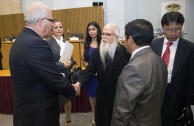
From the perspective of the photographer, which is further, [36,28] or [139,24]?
[36,28]

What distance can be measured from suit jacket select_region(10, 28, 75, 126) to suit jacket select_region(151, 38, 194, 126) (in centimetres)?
99

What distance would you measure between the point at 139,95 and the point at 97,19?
4.54 meters

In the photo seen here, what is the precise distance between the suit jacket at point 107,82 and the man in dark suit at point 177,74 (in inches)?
17.6

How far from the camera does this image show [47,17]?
5.26 ft

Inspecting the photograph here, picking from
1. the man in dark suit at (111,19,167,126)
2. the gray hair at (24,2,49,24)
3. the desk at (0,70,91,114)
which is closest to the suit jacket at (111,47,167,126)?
the man in dark suit at (111,19,167,126)

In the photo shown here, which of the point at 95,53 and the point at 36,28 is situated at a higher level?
the point at 36,28

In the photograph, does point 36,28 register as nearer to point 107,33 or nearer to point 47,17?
point 47,17

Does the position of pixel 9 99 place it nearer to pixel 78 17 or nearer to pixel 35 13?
pixel 35 13

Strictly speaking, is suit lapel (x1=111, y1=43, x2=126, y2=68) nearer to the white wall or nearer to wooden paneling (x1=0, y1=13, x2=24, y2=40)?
the white wall

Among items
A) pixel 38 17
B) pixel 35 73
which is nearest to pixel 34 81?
pixel 35 73

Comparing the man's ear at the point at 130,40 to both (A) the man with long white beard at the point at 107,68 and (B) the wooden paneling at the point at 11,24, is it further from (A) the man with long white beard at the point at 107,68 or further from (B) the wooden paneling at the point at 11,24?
(B) the wooden paneling at the point at 11,24

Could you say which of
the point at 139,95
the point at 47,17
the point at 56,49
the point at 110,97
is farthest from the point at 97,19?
the point at 139,95

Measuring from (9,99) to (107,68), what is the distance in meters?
2.41

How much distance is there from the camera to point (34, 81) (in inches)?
63.3
